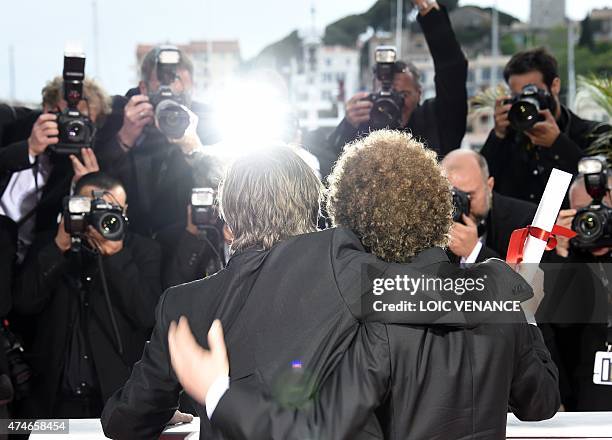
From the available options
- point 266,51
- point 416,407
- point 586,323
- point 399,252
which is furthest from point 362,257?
point 266,51

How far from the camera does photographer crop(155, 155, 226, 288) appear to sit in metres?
3.56

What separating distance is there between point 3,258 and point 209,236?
0.80m

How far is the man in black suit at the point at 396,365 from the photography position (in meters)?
1.84

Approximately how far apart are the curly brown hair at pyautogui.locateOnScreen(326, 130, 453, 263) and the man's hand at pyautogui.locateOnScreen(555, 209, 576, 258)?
172cm

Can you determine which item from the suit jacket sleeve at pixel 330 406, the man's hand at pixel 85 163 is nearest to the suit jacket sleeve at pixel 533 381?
the suit jacket sleeve at pixel 330 406

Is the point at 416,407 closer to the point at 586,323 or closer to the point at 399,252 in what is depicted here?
the point at 399,252

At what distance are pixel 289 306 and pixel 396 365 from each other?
0.81ft

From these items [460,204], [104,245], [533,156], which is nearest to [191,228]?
[104,245]

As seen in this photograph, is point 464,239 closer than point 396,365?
No

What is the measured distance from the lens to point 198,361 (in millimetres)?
1923

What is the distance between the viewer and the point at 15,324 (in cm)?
387

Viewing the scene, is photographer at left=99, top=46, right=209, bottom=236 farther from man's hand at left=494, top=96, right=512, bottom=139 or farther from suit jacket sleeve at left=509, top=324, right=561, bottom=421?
suit jacket sleeve at left=509, top=324, right=561, bottom=421

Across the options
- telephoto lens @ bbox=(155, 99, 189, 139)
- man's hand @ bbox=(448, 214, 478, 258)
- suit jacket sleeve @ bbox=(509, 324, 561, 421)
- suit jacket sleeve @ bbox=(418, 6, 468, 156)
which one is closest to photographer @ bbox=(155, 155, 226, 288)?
telephoto lens @ bbox=(155, 99, 189, 139)

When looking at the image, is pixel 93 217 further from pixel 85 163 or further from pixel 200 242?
pixel 85 163
